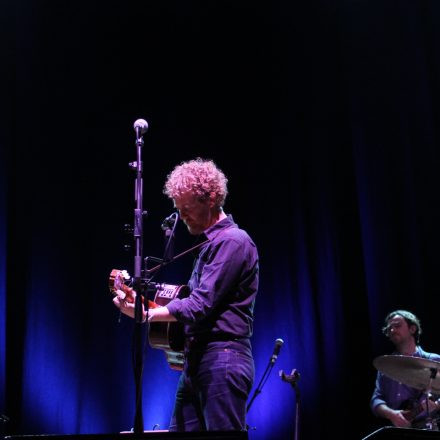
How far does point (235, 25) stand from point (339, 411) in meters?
3.76

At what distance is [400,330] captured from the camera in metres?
5.10

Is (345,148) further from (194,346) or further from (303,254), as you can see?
(194,346)

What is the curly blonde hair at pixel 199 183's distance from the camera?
2.98m

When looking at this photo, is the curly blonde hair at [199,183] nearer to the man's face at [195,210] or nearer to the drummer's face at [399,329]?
the man's face at [195,210]

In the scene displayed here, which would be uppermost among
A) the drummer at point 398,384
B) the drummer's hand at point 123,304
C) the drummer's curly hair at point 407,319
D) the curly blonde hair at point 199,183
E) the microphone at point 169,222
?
the curly blonde hair at point 199,183

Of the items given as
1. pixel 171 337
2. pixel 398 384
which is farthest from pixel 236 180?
pixel 171 337

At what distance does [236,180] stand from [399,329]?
207cm

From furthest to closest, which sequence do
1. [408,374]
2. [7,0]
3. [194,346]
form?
[7,0]
[408,374]
[194,346]

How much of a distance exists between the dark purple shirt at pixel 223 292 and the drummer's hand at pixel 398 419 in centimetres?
262

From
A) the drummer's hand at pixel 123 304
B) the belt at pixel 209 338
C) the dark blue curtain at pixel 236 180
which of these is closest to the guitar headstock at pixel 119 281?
the drummer's hand at pixel 123 304

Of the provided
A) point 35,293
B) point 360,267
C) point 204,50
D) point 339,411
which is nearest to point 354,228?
point 360,267

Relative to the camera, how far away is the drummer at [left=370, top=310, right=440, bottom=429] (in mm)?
5031

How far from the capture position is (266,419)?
225 inches

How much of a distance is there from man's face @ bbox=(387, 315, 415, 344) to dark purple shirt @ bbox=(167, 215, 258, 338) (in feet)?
8.58
